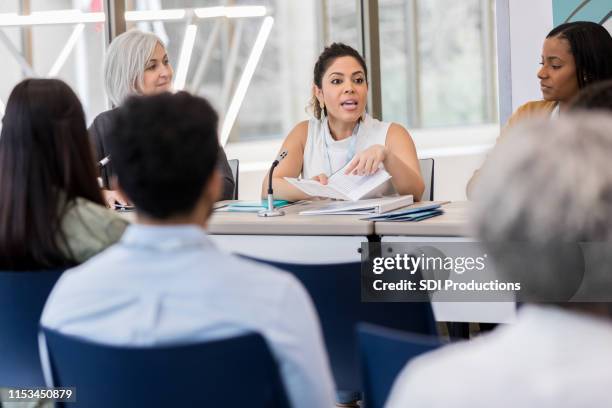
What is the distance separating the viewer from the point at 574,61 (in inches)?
135

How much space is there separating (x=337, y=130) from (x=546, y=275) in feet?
9.49

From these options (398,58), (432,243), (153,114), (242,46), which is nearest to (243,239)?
(432,243)

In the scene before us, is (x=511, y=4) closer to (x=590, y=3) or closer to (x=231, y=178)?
(x=590, y=3)

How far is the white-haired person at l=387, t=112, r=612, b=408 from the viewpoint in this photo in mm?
886

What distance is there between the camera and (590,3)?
14.8 ft

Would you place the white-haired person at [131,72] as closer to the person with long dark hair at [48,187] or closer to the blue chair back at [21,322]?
the person with long dark hair at [48,187]

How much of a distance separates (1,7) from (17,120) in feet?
12.4

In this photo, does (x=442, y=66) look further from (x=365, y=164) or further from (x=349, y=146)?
(x=365, y=164)

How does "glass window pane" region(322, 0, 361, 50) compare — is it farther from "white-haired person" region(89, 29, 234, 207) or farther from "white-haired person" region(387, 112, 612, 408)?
"white-haired person" region(387, 112, 612, 408)

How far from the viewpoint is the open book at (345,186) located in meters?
2.91

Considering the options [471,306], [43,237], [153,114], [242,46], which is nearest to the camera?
[153,114]

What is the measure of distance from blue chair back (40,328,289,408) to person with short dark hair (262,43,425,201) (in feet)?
7.45

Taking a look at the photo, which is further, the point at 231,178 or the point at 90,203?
the point at 231,178

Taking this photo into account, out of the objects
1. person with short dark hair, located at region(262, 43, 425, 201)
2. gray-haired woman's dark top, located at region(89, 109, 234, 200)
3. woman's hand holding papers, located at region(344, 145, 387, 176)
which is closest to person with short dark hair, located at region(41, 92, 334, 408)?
woman's hand holding papers, located at region(344, 145, 387, 176)
